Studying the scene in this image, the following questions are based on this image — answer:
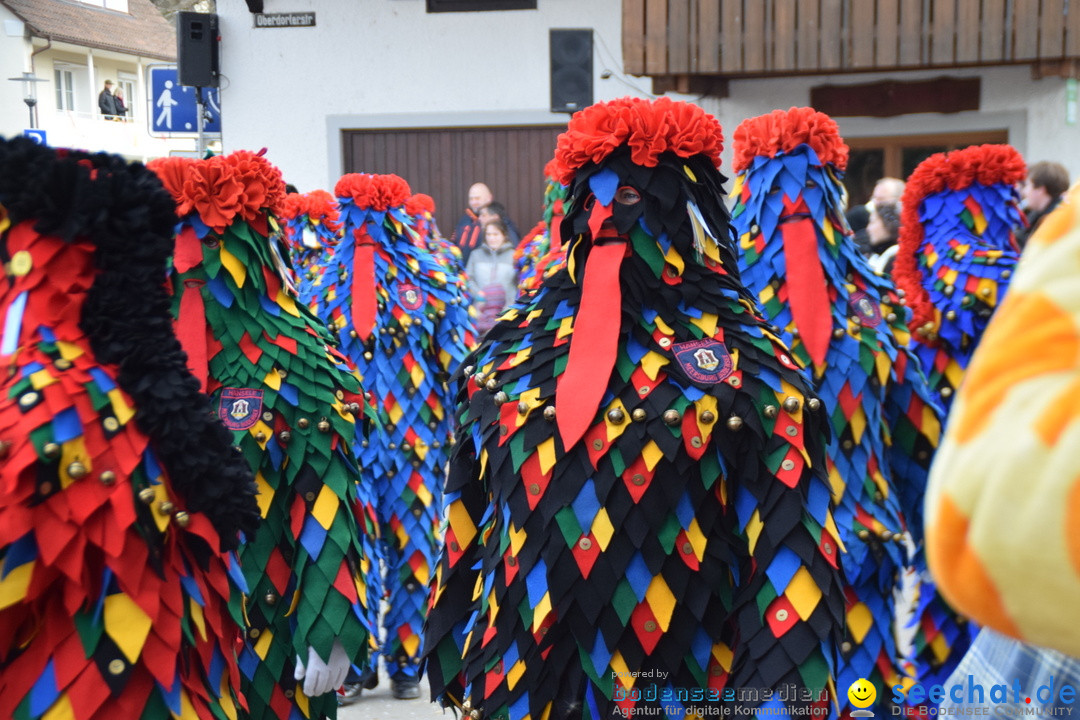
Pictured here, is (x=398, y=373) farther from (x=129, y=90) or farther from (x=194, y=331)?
(x=129, y=90)

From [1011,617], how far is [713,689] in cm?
173

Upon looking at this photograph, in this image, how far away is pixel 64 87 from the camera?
1400 inches

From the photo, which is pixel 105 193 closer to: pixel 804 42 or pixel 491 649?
pixel 491 649

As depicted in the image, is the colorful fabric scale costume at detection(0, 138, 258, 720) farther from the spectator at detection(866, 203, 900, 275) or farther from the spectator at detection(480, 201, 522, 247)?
the spectator at detection(480, 201, 522, 247)

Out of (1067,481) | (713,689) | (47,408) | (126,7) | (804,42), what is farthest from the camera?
(126,7)

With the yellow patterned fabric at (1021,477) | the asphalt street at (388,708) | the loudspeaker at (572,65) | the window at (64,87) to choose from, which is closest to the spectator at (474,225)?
the loudspeaker at (572,65)

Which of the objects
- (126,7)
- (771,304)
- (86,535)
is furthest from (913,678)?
(126,7)

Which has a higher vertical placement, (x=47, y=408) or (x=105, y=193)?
(x=105, y=193)

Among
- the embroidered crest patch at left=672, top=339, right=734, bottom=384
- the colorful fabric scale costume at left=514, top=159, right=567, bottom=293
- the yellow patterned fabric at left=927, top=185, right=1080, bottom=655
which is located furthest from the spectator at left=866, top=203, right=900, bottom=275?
the yellow patterned fabric at left=927, top=185, right=1080, bottom=655

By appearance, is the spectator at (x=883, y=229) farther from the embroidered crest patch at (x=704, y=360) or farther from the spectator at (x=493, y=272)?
the embroidered crest patch at (x=704, y=360)

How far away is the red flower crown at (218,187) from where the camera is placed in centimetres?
337

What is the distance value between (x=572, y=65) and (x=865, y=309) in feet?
31.6

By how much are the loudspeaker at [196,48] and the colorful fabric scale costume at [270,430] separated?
10262mm

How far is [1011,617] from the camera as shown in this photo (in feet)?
2.81
